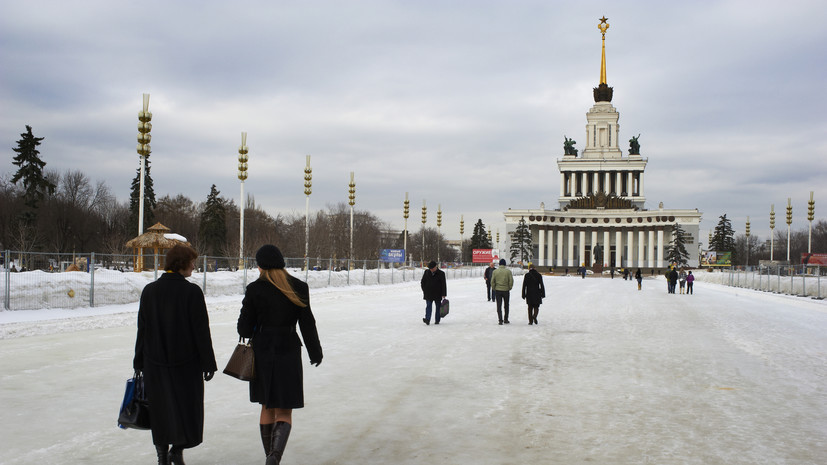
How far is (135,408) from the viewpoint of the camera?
15.7 ft

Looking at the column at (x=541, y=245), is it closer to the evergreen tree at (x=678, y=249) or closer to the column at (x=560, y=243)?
the column at (x=560, y=243)

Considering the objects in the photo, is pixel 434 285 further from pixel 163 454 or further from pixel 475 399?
pixel 163 454

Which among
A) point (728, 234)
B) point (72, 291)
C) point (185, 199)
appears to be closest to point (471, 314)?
point (72, 291)

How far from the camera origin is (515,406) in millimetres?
7797

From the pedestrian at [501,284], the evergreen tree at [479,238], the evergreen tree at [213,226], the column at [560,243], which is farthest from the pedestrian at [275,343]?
the evergreen tree at [479,238]

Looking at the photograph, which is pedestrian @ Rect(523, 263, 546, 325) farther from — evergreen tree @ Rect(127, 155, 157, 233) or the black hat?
evergreen tree @ Rect(127, 155, 157, 233)

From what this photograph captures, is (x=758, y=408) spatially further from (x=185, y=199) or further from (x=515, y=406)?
(x=185, y=199)

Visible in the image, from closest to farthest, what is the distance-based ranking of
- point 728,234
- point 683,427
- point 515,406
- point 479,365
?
point 683,427
point 515,406
point 479,365
point 728,234

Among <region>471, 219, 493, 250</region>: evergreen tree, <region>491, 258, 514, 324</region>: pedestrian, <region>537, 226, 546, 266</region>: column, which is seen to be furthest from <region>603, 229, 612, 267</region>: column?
<region>491, 258, 514, 324</region>: pedestrian

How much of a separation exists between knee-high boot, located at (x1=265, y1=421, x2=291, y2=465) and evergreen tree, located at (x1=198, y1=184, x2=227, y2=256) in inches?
3302

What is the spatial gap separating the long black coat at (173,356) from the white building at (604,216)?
127 meters

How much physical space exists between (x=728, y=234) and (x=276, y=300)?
133m

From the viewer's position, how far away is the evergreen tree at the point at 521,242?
130 meters

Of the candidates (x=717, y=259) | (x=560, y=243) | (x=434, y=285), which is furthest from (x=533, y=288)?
(x=560, y=243)
